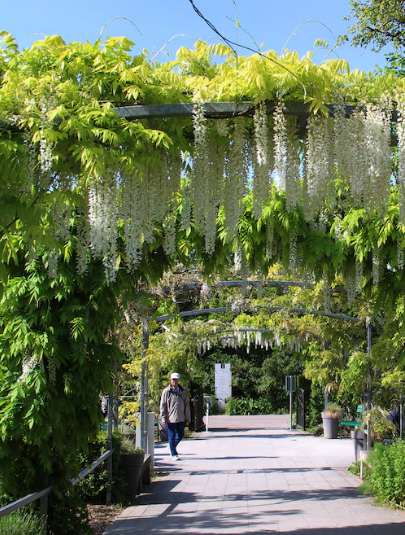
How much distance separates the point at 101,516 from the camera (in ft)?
19.2

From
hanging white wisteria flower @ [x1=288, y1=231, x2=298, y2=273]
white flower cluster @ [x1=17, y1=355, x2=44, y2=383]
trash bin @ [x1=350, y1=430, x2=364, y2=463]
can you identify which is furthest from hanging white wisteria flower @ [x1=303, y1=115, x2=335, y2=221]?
trash bin @ [x1=350, y1=430, x2=364, y2=463]

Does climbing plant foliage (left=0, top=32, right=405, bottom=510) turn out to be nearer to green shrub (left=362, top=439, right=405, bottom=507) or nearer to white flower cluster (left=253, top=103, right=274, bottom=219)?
white flower cluster (left=253, top=103, right=274, bottom=219)

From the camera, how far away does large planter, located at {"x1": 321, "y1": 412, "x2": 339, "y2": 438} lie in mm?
13164

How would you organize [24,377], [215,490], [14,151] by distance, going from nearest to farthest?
[14,151] < [24,377] < [215,490]

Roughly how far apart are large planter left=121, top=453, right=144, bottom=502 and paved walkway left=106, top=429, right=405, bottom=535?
0.60 feet

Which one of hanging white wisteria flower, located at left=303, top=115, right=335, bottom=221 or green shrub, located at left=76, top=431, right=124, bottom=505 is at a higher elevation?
hanging white wisteria flower, located at left=303, top=115, right=335, bottom=221

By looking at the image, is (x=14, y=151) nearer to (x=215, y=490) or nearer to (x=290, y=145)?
(x=290, y=145)

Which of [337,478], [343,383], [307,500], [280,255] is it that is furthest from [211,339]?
[280,255]

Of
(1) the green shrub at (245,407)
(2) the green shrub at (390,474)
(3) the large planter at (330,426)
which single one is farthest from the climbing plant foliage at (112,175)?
(1) the green shrub at (245,407)

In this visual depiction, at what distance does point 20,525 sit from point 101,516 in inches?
93.7

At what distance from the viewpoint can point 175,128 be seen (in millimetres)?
3570

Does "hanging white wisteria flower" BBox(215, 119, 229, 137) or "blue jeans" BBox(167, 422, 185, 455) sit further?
"blue jeans" BBox(167, 422, 185, 455)

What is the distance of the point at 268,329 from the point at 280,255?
6.74 metres

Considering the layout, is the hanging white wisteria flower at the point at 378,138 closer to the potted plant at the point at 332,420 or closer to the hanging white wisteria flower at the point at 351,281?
the hanging white wisteria flower at the point at 351,281
